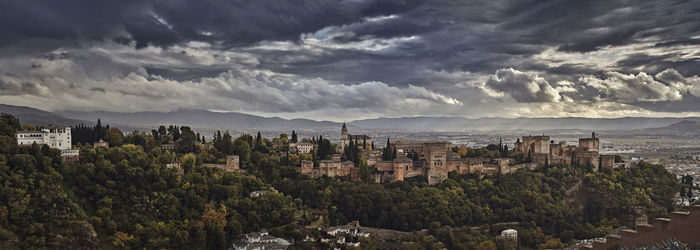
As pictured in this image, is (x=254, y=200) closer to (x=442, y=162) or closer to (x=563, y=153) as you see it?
(x=442, y=162)

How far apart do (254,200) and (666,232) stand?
99.6ft

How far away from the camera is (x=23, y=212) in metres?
28.8

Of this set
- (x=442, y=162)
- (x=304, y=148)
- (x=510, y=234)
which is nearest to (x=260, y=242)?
(x=510, y=234)

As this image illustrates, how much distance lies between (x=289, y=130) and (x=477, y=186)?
105 metres

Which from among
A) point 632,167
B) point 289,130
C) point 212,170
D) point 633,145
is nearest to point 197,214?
point 212,170

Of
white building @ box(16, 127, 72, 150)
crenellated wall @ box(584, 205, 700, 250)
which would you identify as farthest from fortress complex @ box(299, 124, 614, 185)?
crenellated wall @ box(584, 205, 700, 250)

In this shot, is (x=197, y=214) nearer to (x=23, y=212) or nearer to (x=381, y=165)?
(x=23, y=212)

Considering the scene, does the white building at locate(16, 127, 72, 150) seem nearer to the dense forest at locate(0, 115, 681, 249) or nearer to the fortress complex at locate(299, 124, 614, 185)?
the dense forest at locate(0, 115, 681, 249)

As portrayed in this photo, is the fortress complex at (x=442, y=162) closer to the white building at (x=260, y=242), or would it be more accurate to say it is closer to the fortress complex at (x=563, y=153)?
the fortress complex at (x=563, y=153)

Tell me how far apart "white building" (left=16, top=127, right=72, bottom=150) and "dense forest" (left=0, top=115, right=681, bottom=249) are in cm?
98

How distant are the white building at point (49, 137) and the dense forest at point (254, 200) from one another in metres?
0.98

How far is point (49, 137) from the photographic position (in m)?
39.6

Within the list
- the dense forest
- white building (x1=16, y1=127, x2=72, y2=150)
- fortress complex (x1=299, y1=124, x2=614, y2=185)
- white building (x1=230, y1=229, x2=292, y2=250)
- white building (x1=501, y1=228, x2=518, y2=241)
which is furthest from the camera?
fortress complex (x1=299, y1=124, x2=614, y2=185)

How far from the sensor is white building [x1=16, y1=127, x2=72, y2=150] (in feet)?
123
